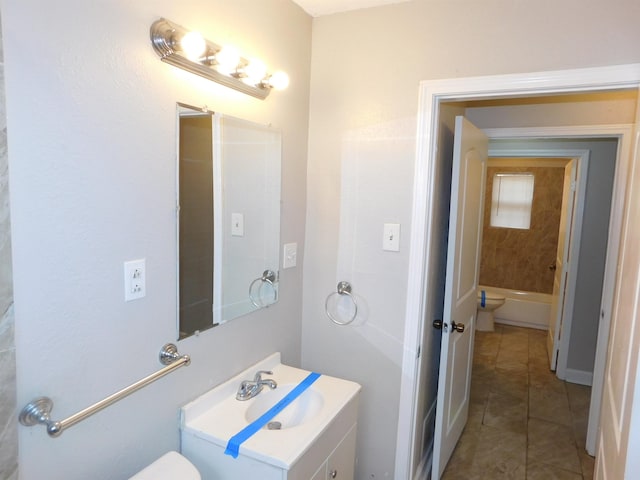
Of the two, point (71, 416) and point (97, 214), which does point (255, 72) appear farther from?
point (71, 416)

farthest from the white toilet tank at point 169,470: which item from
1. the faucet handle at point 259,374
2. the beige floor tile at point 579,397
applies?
the beige floor tile at point 579,397

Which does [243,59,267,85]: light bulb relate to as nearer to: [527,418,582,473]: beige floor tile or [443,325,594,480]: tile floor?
[443,325,594,480]: tile floor

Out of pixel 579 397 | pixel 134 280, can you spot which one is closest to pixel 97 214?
pixel 134 280

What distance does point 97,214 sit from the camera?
3.50 feet

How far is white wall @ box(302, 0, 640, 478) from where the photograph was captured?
1.59m

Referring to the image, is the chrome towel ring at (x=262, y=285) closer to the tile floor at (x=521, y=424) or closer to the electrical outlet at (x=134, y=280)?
the electrical outlet at (x=134, y=280)

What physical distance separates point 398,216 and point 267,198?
22.9 inches

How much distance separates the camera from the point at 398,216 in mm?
1847

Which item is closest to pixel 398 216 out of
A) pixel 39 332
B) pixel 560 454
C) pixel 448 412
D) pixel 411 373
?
pixel 411 373

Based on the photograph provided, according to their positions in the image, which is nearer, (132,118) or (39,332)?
(39,332)

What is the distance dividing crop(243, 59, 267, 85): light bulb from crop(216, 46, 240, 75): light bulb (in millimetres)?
54

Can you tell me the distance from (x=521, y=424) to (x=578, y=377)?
1.07 metres

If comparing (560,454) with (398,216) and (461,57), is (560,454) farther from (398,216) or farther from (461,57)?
(461,57)

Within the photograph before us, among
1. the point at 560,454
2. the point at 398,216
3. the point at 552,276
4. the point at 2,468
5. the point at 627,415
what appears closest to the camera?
the point at 2,468
